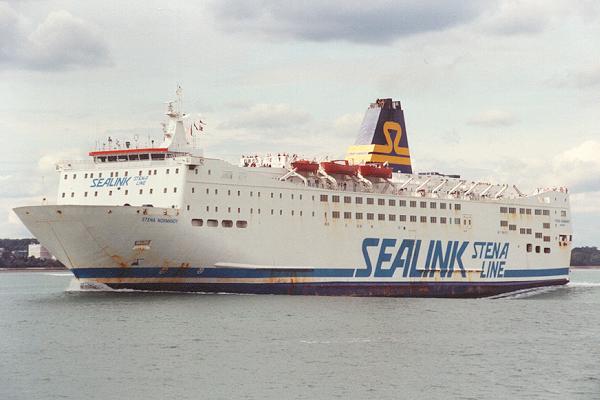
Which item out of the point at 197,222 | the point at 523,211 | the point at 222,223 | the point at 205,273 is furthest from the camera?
the point at 523,211

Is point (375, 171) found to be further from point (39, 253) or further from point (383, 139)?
point (39, 253)

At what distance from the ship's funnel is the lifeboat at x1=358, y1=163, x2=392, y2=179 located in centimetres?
423

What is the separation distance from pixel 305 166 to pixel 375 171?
198 inches

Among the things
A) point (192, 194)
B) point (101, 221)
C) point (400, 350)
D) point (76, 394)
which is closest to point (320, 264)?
point (192, 194)

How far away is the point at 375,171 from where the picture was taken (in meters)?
50.8

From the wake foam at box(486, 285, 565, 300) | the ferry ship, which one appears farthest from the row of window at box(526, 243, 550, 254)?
the wake foam at box(486, 285, 565, 300)

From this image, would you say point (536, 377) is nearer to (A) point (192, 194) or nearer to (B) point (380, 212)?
(A) point (192, 194)

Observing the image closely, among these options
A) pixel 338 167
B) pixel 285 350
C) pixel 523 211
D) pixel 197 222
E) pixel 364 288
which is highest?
pixel 338 167

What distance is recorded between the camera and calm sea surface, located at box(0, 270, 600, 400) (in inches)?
947

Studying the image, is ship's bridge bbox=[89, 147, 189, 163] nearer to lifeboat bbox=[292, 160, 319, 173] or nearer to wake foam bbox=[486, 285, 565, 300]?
lifeboat bbox=[292, 160, 319, 173]

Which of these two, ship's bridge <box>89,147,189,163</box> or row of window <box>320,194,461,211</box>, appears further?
row of window <box>320,194,461,211</box>

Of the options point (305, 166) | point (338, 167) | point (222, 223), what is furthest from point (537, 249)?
point (222, 223)

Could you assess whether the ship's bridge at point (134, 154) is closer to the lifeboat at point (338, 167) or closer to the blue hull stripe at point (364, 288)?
the blue hull stripe at point (364, 288)

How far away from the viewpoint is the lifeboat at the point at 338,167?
1914 inches
